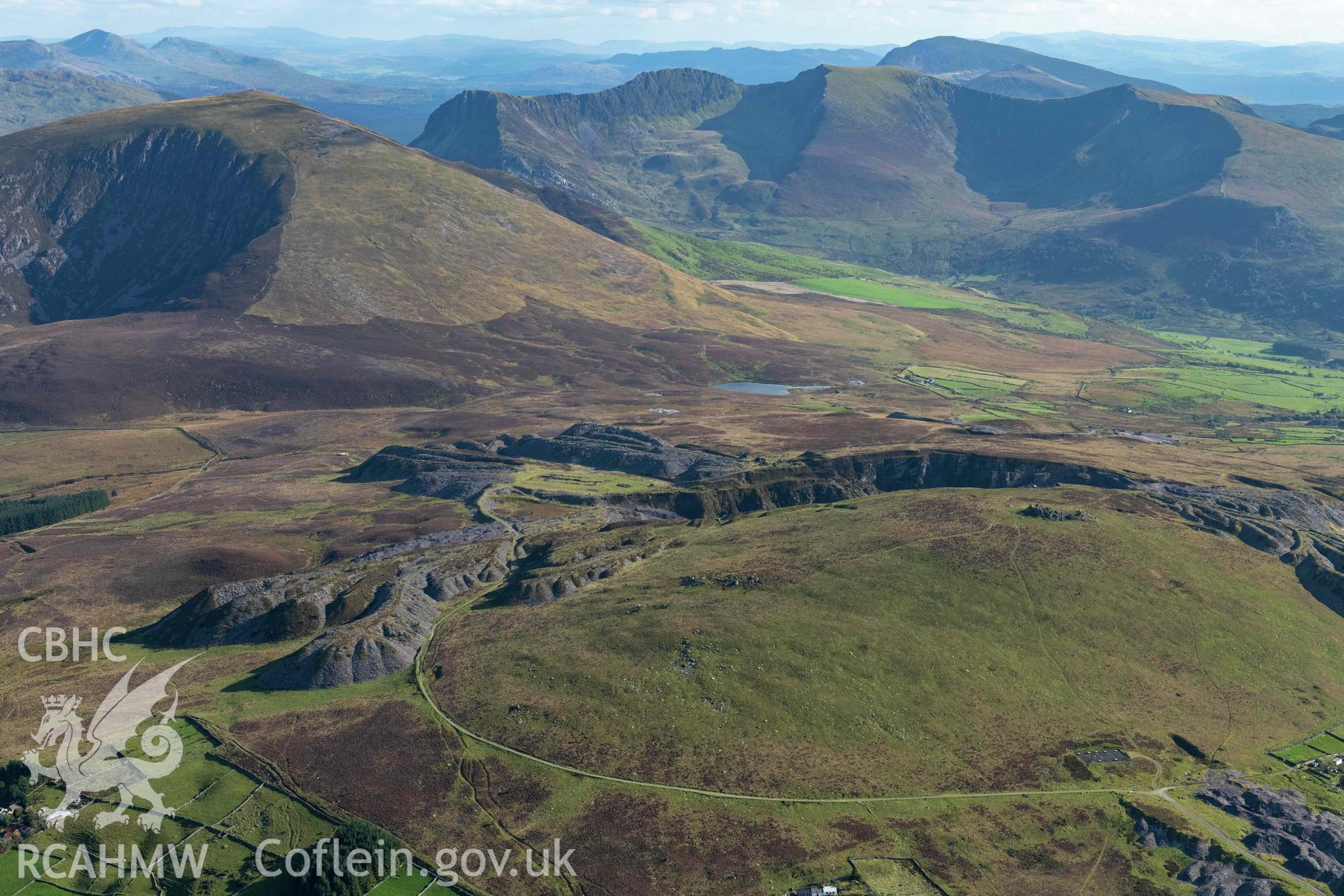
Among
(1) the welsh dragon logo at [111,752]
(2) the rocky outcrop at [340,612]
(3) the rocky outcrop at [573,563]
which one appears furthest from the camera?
(3) the rocky outcrop at [573,563]

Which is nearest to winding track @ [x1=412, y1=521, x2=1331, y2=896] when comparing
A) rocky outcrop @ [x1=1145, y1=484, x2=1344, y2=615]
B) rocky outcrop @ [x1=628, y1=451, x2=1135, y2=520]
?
rocky outcrop @ [x1=1145, y1=484, x2=1344, y2=615]

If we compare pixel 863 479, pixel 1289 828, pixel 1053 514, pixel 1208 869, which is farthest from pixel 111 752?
pixel 863 479

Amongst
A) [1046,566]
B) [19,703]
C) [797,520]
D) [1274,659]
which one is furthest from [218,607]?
[1274,659]

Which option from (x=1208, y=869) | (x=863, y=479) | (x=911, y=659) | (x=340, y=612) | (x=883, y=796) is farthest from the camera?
(x=863, y=479)

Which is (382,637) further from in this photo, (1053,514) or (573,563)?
(1053,514)

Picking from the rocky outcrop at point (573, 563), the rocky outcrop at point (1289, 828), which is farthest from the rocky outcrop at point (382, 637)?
the rocky outcrop at point (1289, 828)

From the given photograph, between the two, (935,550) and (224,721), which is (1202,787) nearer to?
(935,550)

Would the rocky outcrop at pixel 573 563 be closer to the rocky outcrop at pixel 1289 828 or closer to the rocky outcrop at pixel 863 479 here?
the rocky outcrop at pixel 863 479

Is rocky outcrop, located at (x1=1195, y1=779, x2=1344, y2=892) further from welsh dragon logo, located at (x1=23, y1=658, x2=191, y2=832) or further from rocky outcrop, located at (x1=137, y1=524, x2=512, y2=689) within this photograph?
welsh dragon logo, located at (x1=23, y1=658, x2=191, y2=832)
